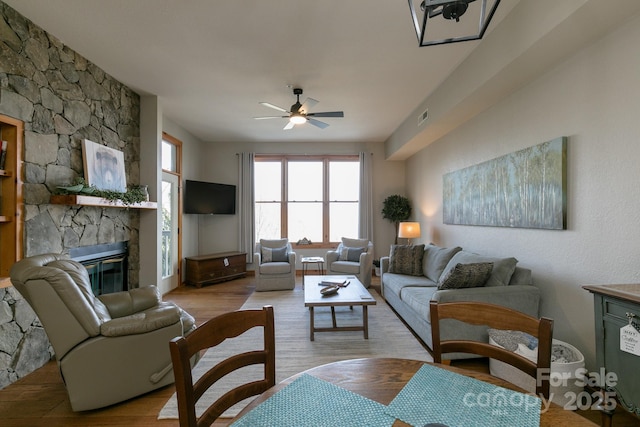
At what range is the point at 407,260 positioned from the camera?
4.30m

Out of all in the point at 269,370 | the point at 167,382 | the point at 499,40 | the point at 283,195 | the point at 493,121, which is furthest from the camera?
the point at 283,195

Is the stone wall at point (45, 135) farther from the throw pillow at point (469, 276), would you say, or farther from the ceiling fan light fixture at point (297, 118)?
the throw pillow at point (469, 276)

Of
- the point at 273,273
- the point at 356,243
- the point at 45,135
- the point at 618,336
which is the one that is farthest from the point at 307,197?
the point at 618,336

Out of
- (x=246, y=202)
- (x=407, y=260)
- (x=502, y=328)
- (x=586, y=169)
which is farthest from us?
(x=246, y=202)

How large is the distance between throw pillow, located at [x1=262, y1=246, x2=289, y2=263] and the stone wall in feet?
7.76

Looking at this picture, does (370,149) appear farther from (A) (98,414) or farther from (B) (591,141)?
(A) (98,414)

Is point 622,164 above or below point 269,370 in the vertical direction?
above

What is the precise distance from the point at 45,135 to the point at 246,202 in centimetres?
394

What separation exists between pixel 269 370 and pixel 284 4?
2569 millimetres

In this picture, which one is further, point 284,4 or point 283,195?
point 283,195

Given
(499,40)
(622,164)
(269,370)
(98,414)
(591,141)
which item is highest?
(499,40)

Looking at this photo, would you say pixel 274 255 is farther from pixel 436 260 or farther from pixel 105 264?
pixel 436 260

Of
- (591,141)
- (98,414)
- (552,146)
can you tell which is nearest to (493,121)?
(552,146)

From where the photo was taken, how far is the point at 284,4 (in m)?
2.32
